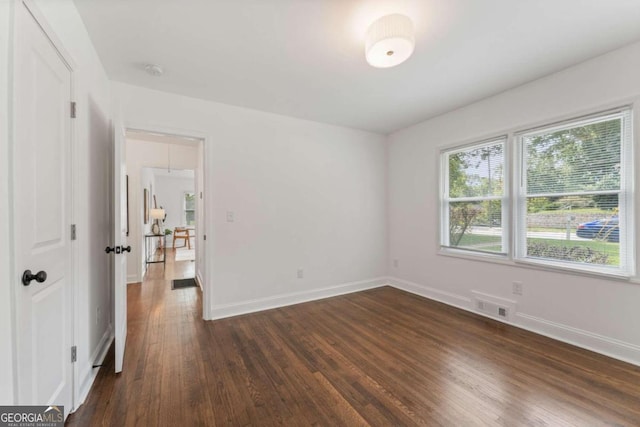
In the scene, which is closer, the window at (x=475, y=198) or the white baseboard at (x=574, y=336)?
the white baseboard at (x=574, y=336)

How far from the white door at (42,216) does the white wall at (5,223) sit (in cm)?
3

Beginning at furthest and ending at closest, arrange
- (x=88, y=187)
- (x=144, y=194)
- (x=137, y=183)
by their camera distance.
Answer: (x=144, y=194)
(x=137, y=183)
(x=88, y=187)

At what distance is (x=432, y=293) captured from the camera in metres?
3.76

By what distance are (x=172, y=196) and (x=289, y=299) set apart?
8793 millimetres

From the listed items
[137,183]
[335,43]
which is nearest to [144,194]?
[137,183]

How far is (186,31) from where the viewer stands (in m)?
1.95

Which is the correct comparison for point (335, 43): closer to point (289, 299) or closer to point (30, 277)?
point (30, 277)

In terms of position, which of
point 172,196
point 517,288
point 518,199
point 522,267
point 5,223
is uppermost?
point 172,196

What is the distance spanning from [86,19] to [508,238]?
4297mm

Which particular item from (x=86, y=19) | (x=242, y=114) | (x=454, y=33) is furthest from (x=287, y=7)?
(x=242, y=114)

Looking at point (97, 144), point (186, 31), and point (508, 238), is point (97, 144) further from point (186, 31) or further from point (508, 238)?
point (508, 238)

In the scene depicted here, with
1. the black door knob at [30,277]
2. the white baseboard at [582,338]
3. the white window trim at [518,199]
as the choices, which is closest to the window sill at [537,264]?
the white window trim at [518,199]

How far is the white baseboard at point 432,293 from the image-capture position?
11.0ft

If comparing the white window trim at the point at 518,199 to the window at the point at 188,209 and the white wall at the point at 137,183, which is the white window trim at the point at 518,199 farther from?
the window at the point at 188,209
